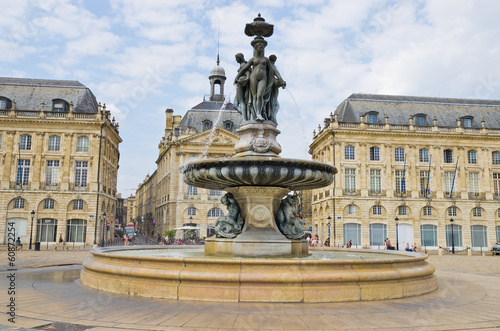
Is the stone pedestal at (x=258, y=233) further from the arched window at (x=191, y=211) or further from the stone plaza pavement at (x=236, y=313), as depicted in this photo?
the arched window at (x=191, y=211)

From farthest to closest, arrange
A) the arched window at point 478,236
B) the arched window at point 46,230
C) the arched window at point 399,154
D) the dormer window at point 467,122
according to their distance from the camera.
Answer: the dormer window at point 467,122
the arched window at point 399,154
the arched window at point 478,236
the arched window at point 46,230

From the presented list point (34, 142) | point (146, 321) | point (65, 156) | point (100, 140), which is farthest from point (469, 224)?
point (146, 321)

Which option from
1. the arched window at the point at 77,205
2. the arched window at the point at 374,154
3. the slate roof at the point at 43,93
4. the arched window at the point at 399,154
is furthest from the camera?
the arched window at the point at 399,154

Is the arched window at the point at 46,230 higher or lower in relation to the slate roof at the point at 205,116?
lower

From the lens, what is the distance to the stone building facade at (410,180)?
46.8m

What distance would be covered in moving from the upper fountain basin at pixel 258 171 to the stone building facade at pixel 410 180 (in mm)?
37214

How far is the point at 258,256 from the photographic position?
9844mm

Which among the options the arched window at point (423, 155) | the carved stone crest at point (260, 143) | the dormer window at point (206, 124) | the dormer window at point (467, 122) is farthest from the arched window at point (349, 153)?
the carved stone crest at point (260, 143)

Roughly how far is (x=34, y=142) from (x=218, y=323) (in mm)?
44099

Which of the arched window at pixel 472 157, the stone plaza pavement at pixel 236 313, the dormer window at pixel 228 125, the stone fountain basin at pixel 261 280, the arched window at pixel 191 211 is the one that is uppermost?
the dormer window at pixel 228 125

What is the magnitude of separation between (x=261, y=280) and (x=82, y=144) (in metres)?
42.0

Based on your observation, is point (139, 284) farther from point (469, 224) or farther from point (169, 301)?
point (469, 224)

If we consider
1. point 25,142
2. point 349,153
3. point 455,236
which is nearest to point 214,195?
point 349,153

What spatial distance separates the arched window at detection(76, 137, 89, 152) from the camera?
45125 millimetres
